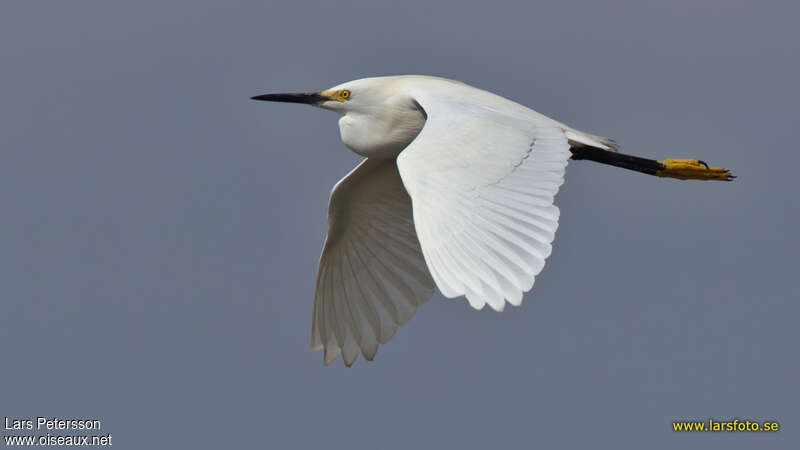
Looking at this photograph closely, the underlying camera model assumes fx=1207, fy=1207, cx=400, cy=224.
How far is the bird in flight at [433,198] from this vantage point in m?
7.46

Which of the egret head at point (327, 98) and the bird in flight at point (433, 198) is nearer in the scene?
the bird in flight at point (433, 198)

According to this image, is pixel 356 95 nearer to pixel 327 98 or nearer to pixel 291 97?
pixel 327 98

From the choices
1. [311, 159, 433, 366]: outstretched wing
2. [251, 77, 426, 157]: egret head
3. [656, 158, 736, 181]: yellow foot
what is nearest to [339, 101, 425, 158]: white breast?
[251, 77, 426, 157]: egret head

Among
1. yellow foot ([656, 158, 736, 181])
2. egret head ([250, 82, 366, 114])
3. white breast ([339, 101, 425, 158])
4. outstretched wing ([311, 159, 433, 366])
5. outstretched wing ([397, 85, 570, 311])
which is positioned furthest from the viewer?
outstretched wing ([311, 159, 433, 366])

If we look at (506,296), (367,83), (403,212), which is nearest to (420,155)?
(506,296)

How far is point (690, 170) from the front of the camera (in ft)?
37.4

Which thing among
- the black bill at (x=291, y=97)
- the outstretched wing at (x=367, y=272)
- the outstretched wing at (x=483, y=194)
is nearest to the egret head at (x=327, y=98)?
the black bill at (x=291, y=97)

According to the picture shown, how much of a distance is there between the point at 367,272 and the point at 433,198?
12.5 feet

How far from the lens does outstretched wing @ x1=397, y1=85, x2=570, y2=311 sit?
7277mm

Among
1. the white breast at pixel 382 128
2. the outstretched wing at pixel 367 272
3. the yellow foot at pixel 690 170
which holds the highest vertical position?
the white breast at pixel 382 128

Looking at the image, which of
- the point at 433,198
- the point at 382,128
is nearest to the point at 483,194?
the point at 433,198

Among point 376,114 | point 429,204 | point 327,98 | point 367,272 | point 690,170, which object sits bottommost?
point 367,272

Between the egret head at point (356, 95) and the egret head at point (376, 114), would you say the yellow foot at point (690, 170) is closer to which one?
the egret head at point (376, 114)

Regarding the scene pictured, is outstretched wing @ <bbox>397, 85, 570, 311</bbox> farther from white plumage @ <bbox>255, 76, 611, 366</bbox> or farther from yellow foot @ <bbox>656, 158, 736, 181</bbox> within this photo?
yellow foot @ <bbox>656, 158, 736, 181</bbox>
